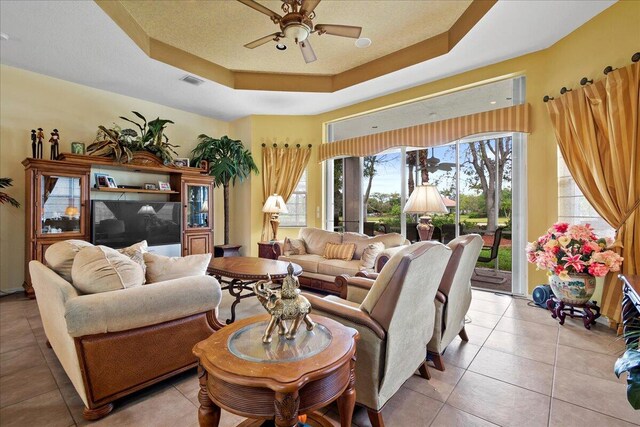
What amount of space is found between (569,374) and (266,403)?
2.32 m

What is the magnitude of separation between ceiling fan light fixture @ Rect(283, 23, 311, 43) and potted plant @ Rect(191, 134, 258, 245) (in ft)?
11.0

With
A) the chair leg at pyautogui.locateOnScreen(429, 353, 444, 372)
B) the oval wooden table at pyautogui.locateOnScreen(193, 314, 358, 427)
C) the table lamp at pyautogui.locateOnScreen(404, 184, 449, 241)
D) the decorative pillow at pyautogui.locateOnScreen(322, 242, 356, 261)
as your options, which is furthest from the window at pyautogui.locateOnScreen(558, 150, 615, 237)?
the oval wooden table at pyautogui.locateOnScreen(193, 314, 358, 427)

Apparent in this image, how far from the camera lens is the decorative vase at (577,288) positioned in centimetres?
289

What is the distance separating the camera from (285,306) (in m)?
1.27

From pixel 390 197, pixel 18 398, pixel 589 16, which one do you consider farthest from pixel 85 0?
pixel 589 16

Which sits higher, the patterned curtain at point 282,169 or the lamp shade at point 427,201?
the patterned curtain at point 282,169

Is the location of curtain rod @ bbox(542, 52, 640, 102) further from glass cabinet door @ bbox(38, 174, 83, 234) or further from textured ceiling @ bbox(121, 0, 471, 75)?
glass cabinet door @ bbox(38, 174, 83, 234)

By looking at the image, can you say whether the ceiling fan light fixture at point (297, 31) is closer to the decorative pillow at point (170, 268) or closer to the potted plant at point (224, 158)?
the decorative pillow at point (170, 268)

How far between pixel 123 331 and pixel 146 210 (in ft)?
11.9

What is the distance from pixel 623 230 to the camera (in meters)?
2.74

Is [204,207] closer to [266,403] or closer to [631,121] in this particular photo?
[266,403]

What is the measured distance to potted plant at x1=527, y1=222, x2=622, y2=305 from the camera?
2746mm

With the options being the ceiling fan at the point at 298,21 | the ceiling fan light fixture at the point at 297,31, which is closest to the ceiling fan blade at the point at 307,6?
the ceiling fan at the point at 298,21

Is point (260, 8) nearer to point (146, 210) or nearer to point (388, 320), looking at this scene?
point (388, 320)
